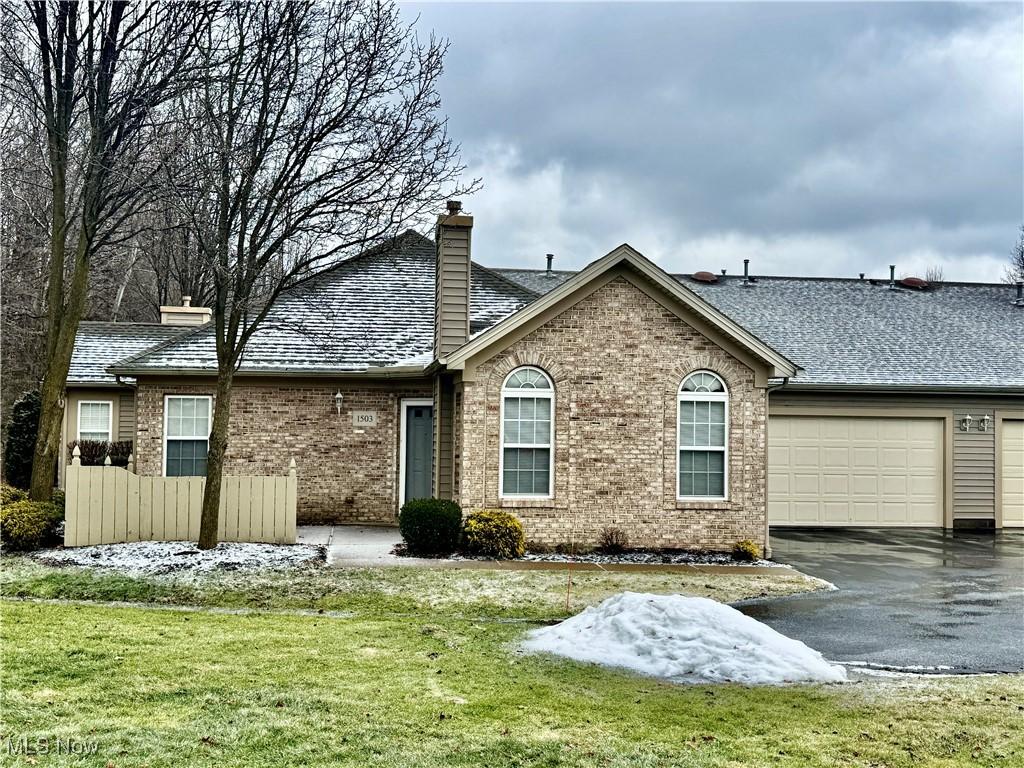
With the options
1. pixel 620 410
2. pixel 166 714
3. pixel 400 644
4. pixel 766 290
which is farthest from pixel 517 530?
pixel 766 290

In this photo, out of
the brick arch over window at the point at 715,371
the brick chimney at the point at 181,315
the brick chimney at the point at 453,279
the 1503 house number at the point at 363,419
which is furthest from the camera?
the brick chimney at the point at 181,315

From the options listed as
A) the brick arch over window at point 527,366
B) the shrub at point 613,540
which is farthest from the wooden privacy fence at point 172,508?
the shrub at point 613,540

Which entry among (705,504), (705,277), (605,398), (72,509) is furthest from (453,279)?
(705,277)

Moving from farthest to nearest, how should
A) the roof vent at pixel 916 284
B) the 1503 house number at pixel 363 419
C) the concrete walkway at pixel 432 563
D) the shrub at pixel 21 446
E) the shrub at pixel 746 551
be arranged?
the roof vent at pixel 916 284 → the shrub at pixel 21 446 → the 1503 house number at pixel 363 419 → the shrub at pixel 746 551 → the concrete walkway at pixel 432 563

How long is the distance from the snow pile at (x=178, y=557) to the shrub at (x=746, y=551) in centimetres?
633

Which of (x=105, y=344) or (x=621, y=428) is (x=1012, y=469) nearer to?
(x=621, y=428)

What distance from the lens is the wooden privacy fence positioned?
14.4 meters

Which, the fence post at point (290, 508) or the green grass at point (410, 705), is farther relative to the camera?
the fence post at point (290, 508)

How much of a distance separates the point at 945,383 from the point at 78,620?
1693cm

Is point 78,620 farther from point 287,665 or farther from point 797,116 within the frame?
point 797,116

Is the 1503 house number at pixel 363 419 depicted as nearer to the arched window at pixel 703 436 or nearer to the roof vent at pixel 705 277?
the arched window at pixel 703 436

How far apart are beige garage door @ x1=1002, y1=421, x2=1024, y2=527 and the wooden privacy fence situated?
14.7m

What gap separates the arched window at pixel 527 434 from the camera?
15312 millimetres

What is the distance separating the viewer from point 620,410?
50.8 ft
